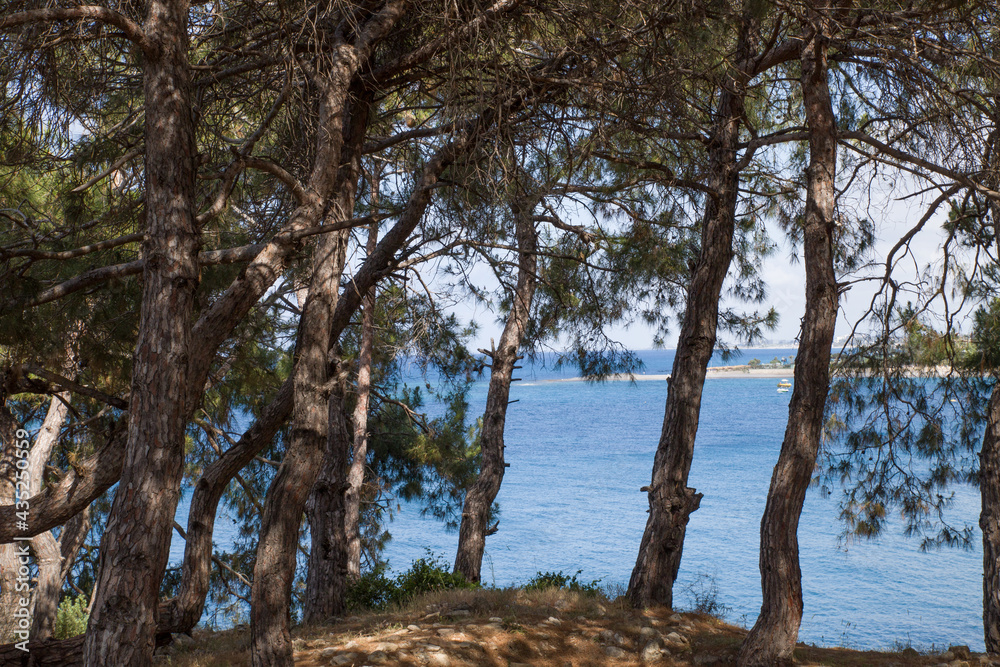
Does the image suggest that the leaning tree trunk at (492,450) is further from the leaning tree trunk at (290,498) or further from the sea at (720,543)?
the leaning tree trunk at (290,498)

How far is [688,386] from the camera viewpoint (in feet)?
21.5

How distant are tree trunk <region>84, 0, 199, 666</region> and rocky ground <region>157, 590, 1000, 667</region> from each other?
A: 158 cm

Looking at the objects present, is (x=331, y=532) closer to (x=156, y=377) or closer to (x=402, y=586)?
(x=402, y=586)

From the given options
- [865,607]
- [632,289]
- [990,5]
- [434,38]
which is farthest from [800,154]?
[865,607]

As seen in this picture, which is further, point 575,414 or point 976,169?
point 575,414

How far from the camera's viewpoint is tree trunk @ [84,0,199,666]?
341cm

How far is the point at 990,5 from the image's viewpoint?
5008 mm

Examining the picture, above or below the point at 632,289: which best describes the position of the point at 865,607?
below

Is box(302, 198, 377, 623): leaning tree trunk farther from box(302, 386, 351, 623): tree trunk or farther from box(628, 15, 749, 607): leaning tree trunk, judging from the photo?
box(628, 15, 749, 607): leaning tree trunk

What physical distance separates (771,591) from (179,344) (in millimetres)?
4033

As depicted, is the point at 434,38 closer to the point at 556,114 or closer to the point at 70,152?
the point at 556,114

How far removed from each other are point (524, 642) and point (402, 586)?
3.88m

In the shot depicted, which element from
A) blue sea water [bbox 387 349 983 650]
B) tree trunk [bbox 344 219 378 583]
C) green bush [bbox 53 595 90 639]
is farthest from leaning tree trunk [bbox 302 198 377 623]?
green bush [bbox 53 595 90 639]

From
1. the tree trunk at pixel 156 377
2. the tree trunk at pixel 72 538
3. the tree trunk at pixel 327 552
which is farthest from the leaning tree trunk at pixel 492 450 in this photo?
the tree trunk at pixel 72 538
